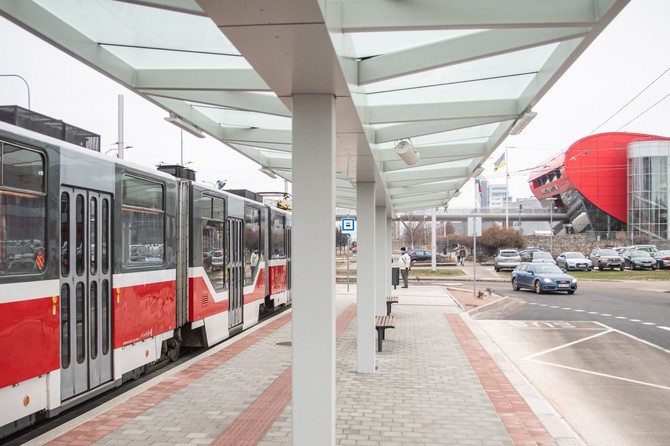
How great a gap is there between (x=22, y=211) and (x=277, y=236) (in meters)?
11.9

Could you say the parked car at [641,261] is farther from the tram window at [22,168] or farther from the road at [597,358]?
the tram window at [22,168]

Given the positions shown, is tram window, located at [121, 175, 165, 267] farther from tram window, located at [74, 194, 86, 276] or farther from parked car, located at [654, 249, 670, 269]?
parked car, located at [654, 249, 670, 269]

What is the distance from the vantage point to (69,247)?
260 inches

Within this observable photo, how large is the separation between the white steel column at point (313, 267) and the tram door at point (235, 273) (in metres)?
7.43

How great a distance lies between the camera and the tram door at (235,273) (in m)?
12.5

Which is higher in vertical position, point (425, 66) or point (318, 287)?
point (425, 66)

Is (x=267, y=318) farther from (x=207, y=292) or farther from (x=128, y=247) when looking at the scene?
(x=128, y=247)

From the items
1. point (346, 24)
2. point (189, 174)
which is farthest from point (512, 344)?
point (346, 24)

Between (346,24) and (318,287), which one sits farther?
(318,287)

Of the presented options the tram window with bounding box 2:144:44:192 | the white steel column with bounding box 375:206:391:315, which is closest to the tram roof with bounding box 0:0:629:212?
A: the tram window with bounding box 2:144:44:192

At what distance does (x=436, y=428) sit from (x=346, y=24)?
4.33 m

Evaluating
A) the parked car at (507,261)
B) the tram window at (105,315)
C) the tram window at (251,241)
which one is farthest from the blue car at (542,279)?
the tram window at (105,315)

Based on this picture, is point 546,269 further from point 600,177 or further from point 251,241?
point 600,177

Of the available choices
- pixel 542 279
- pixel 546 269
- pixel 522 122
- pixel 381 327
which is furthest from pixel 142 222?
pixel 546 269
